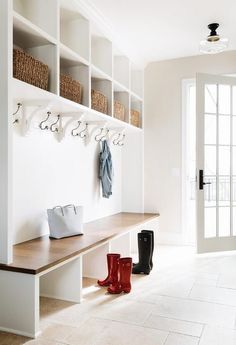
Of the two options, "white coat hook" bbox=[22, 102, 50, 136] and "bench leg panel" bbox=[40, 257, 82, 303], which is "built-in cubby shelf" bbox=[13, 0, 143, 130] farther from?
"bench leg panel" bbox=[40, 257, 82, 303]

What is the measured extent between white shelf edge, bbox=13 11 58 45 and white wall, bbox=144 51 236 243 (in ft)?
7.48

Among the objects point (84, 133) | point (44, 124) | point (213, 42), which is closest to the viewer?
point (44, 124)

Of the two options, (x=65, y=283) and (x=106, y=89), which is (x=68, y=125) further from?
(x=65, y=283)

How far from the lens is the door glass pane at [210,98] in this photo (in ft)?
12.6

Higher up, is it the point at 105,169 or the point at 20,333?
the point at 105,169

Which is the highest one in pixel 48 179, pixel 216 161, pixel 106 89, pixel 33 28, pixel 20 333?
pixel 33 28

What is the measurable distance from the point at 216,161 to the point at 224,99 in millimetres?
726

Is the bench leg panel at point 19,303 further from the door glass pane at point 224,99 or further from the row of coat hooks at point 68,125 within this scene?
the door glass pane at point 224,99

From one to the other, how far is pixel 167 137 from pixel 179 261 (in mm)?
1656

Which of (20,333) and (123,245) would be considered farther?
(123,245)

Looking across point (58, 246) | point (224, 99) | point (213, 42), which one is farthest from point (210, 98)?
point (58, 246)

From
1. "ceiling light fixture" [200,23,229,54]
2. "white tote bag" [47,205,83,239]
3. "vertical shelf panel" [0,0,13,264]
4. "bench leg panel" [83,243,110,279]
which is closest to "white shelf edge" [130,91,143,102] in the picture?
"ceiling light fixture" [200,23,229,54]

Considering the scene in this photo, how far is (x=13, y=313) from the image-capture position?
204cm

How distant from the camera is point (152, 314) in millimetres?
2285
